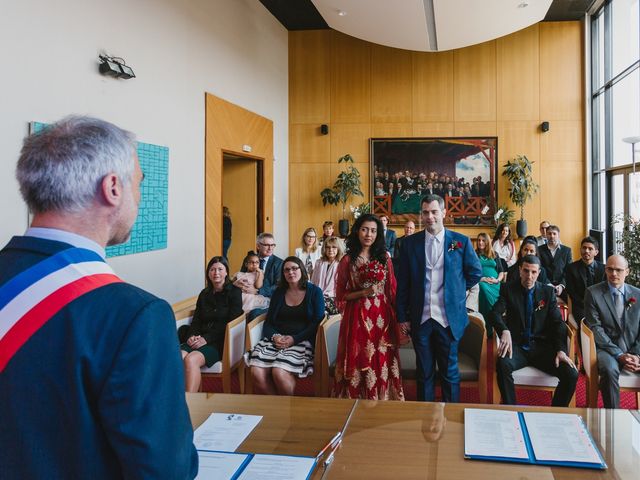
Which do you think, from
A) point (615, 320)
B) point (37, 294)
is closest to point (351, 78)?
point (615, 320)

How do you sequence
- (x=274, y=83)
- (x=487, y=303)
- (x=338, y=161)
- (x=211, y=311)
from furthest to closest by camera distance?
1. (x=338, y=161)
2. (x=274, y=83)
3. (x=487, y=303)
4. (x=211, y=311)

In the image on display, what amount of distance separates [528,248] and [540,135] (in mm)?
5219

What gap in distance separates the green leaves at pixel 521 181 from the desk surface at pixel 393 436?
8.98 meters

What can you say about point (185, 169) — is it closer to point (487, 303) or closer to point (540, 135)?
point (487, 303)

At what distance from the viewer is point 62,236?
38.4 inches

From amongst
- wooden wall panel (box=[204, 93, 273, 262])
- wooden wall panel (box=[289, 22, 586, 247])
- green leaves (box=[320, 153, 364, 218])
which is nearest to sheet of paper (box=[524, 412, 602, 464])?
wooden wall panel (box=[204, 93, 273, 262])

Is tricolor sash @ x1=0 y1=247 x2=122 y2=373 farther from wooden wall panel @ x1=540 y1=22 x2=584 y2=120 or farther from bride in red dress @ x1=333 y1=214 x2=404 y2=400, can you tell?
wooden wall panel @ x1=540 y1=22 x2=584 y2=120

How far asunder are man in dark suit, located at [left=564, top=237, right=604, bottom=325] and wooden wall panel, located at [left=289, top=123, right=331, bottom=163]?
658cm

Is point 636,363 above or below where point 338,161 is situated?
below

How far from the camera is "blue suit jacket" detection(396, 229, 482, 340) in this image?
12.5 ft

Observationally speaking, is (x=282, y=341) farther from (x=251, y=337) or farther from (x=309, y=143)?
(x=309, y=143)

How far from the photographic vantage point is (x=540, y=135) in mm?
11016

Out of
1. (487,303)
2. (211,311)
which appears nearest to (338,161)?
(487,303)

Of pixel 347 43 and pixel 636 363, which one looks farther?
pixel 347 43
